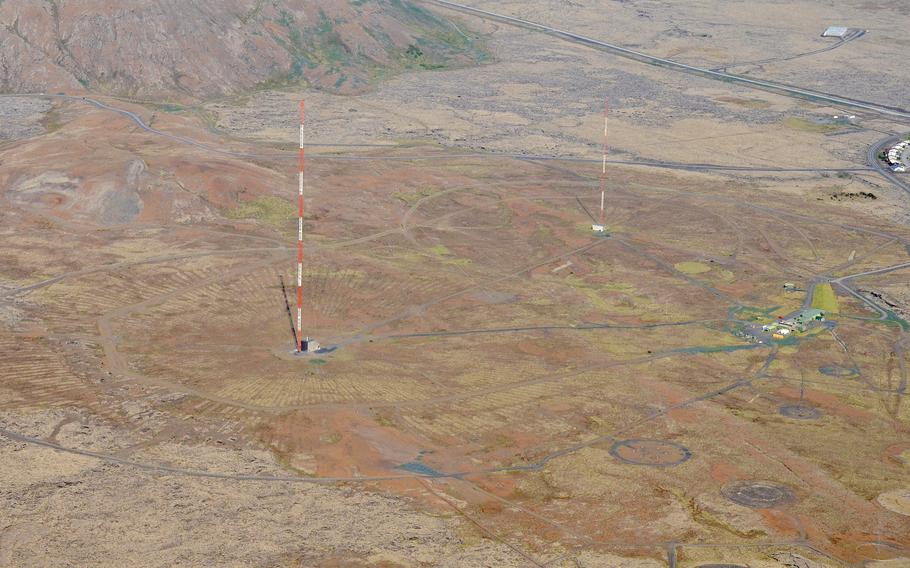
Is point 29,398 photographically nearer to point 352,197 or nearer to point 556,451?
point 556,451

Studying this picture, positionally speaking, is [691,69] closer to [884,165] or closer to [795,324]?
[884,165]

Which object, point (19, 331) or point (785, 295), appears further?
point (785, 295)

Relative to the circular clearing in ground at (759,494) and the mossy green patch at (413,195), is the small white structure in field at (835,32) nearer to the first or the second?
the mossy green patch at (413,195)

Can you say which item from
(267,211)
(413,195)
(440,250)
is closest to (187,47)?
(413,195)

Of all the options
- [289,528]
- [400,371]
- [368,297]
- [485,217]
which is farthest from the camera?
[485,217]

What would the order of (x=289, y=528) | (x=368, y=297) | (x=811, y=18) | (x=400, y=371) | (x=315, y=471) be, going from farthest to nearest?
(x=811, y=18) → (x=368, y=297) → (x=400, y=371) → (x=315, y=471) → (x=289, y=528)

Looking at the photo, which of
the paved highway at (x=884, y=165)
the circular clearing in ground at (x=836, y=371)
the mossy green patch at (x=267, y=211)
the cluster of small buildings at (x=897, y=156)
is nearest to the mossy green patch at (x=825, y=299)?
the circular clearing in ground at (x=836, y=371)

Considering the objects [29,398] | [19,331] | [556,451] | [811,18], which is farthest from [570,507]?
[811,18]

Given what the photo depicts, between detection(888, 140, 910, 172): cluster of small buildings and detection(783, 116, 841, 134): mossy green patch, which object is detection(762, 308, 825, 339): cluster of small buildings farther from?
detection(783, 116, 841, 134): mossy green patch
